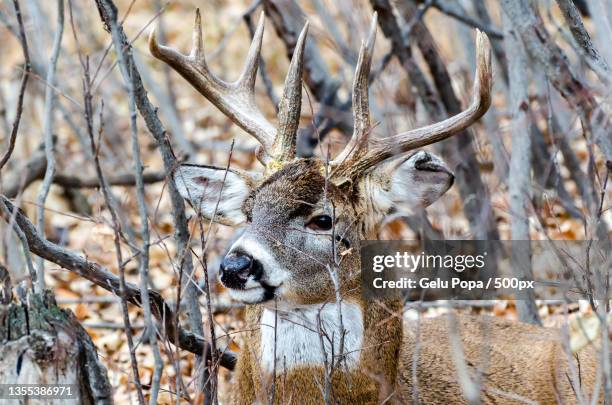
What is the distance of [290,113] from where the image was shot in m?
5.21

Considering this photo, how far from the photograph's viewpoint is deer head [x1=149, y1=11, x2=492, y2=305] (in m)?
4.63

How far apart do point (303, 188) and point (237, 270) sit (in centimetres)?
64

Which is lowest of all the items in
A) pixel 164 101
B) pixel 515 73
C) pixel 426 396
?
pixel 426 396

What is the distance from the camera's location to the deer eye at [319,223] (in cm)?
482

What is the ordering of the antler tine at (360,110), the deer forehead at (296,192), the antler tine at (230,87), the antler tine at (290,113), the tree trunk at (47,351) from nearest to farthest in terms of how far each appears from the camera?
the tree trunk at (47,351) → the deer forehead at (296,192) → the antler tine at (360,110) → the antler tine at (290,113) → the antler tine at (230,87)

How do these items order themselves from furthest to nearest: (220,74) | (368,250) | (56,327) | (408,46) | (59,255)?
(220,74)
(408,46)
(368,250)
(59,255)
(56,327)

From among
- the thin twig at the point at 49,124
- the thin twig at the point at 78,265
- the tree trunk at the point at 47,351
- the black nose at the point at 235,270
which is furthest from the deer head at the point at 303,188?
the tree trunk at the point at 47,351

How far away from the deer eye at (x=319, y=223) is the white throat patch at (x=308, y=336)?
0.38 m

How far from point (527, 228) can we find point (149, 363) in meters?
2.73

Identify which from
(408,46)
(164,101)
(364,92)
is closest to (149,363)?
(364,92)

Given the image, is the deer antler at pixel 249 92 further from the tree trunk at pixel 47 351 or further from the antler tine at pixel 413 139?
the tree trunk at pixel 47 351

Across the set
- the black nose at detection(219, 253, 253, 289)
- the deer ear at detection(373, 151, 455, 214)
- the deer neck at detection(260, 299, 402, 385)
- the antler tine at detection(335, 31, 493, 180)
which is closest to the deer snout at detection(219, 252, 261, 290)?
the black nose at detection(219, 253, 253, 289)

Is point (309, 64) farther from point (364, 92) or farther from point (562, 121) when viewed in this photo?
point (364, 92)

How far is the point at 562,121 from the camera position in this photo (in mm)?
8453
